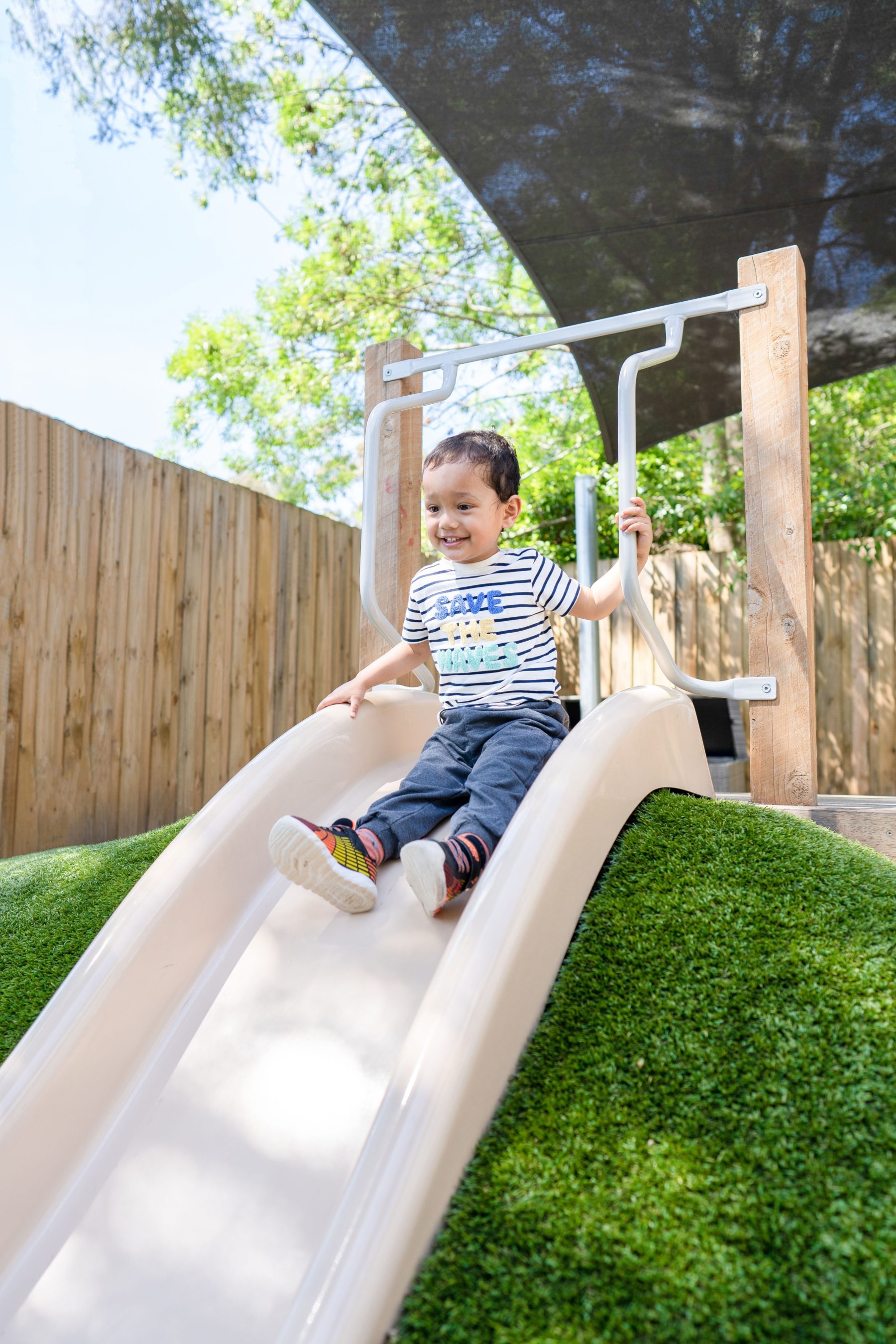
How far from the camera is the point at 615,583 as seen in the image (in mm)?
1906

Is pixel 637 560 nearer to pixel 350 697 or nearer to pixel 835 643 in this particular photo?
pixel 350 697

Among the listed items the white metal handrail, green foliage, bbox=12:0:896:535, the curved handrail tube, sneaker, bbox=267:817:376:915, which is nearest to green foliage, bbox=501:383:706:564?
green foliage, bbox=12:0:896:535

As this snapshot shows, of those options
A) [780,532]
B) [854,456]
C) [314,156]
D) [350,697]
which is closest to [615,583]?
[780,532]

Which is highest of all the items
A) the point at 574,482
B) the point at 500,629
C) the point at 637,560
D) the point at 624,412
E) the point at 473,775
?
the point at 574,482

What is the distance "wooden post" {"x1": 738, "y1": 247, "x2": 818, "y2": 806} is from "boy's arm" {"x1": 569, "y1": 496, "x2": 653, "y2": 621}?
323 millimetres

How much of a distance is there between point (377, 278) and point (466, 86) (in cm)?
700

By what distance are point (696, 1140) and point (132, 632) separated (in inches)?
126

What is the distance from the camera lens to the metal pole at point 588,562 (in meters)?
4.38

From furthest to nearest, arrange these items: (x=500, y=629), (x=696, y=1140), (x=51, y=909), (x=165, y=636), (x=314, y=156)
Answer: (x=314, y=156) → (x=165, y=636) → (x=51, y=909) → (x=500, y=629) → (x=696, y=1140)

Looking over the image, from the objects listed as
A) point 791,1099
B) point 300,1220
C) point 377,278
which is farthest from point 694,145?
point 377,278

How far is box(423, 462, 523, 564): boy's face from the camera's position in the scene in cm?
191

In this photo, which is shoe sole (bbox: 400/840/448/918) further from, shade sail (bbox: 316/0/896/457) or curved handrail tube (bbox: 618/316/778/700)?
shade sail (bbox: 316/0/896/457)

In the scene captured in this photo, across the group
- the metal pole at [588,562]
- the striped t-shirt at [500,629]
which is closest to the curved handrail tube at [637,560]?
the striped t-shirt at [500,629]

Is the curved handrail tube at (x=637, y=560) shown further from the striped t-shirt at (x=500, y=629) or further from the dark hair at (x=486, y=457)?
the dark hair at (x=486, y=457)
